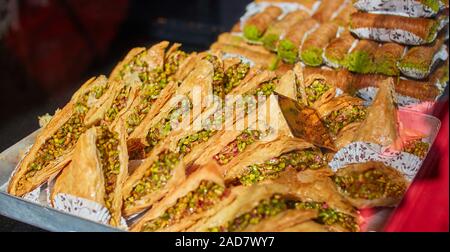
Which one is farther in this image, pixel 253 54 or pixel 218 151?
pixel 253 54

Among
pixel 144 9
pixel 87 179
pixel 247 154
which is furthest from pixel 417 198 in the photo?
pixel 144 9

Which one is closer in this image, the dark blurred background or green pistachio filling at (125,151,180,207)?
green pistachio filling at (125,151,180,207)

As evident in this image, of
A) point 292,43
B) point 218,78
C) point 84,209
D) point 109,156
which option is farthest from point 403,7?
point 84,209

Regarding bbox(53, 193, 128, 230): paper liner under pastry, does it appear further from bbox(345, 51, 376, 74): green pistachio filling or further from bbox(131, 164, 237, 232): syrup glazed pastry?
bbox(345, 51, 376, 74): green pistachio filling

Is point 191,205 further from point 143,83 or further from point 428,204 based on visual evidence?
point 143,83

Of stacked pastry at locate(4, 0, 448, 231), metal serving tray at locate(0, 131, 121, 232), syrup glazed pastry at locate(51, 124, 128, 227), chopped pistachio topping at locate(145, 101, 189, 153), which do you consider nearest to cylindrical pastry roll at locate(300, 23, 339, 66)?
stacked pastry at locate(4, 0, 448, 231)
